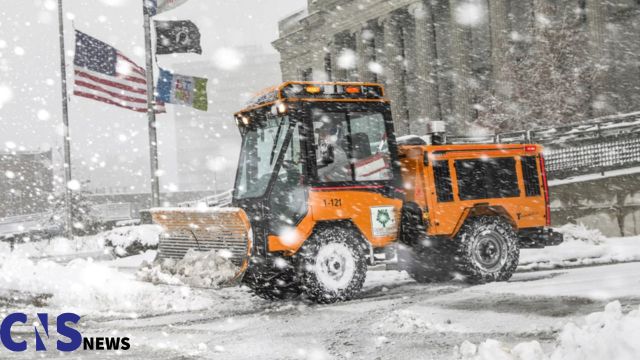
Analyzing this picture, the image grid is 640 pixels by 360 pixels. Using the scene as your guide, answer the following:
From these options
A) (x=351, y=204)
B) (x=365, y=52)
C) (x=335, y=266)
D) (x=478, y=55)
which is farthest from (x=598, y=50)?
(x=335, y=266)

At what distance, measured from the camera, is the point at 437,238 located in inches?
406

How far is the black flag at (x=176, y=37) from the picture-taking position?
1888 cm

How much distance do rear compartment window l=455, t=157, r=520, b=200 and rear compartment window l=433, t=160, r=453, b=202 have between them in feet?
0.65

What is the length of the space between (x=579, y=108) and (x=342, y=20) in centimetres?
2398

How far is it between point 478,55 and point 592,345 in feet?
121

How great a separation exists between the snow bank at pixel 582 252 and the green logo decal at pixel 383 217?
13.5 ft

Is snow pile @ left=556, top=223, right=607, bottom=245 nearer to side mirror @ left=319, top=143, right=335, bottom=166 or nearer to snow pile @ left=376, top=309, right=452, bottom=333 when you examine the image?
side mirror @ left=319, top=143, right=335, bottom=166

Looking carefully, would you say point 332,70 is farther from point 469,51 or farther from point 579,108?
point 579,108

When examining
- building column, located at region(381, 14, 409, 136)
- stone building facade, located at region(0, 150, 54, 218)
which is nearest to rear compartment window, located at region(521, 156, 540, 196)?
building column, located at region(381, 14, 409, 136)

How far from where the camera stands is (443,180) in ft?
33.9

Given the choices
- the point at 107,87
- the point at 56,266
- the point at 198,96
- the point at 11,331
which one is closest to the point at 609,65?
the point at 198,96

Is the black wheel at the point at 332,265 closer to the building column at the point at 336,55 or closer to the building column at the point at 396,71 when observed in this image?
the building column at the point at 396,71

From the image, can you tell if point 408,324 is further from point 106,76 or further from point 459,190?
point 106,76

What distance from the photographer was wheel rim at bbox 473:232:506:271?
35.0ft
